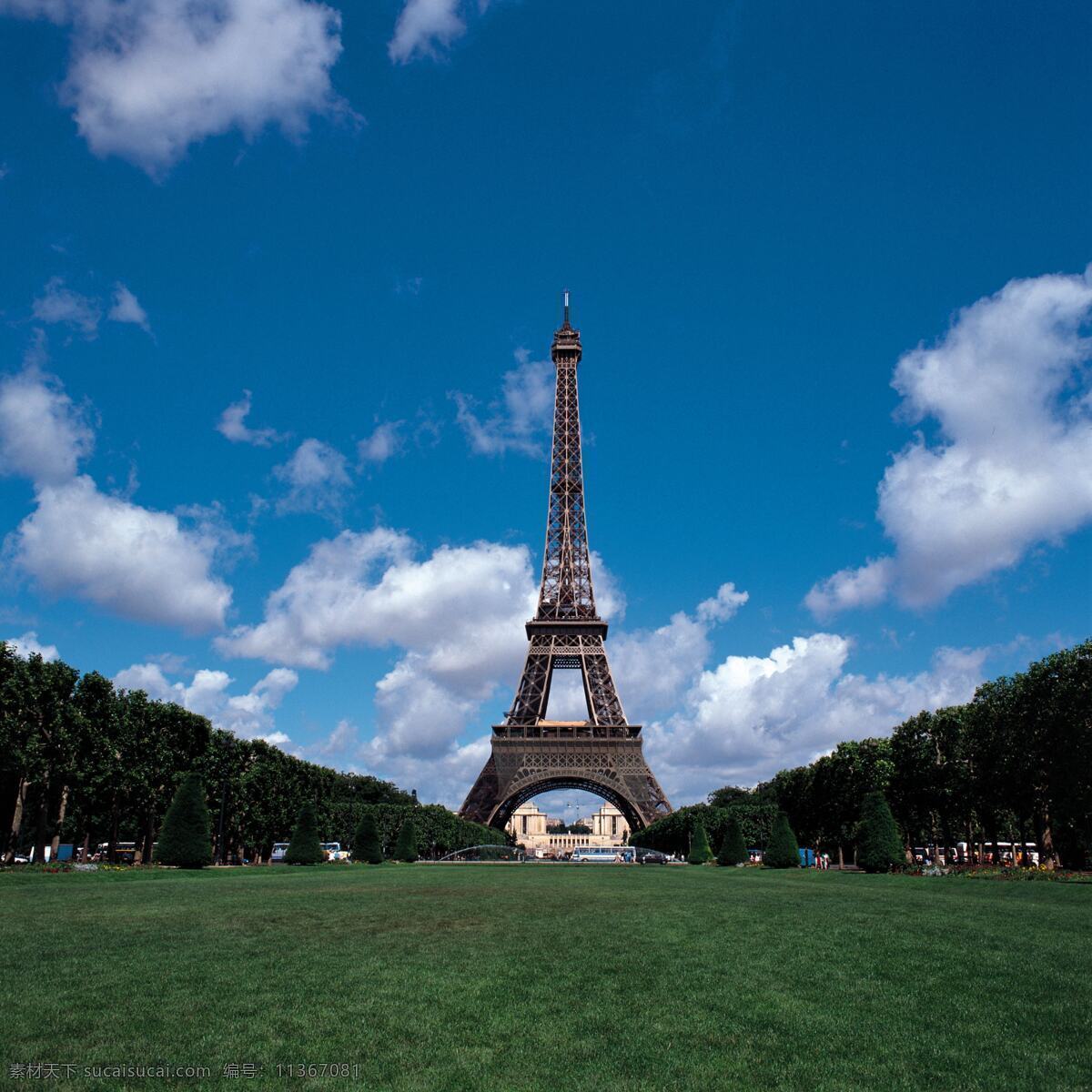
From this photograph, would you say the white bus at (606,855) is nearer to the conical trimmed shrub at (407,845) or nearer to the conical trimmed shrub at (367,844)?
the conical trimmed shrub at (407,845)

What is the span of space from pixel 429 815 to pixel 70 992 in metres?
84.4

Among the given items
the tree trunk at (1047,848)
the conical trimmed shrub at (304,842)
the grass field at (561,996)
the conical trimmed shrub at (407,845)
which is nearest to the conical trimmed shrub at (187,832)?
the conical trimmed shrub at (304,842)

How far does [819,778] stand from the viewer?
254 feet

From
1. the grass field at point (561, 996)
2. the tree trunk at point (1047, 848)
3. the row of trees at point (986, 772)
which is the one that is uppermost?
the row of trees at point (986, 772)

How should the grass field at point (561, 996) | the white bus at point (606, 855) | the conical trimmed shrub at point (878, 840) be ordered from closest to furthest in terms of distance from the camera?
1. the grass field at point (561, 996)
2. the conical trimmed shrub at point (878, 840)
3. the white bus at point (606, 855)

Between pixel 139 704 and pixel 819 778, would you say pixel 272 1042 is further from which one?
pixel 819 778

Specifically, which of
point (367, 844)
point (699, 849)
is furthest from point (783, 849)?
point (367, 844)

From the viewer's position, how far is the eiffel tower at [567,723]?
317 ft

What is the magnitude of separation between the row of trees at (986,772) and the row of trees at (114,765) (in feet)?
123

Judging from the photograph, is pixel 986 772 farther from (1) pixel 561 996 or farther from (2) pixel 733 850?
(1) pixel 561 996

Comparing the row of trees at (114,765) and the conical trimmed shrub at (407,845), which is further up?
the row of trees at (114,765)

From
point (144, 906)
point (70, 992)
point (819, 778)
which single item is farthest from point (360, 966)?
point (819, 778)

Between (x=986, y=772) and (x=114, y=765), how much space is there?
54.6 m

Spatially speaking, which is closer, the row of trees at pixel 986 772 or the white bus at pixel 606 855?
the row of trees at pixel 986 772
